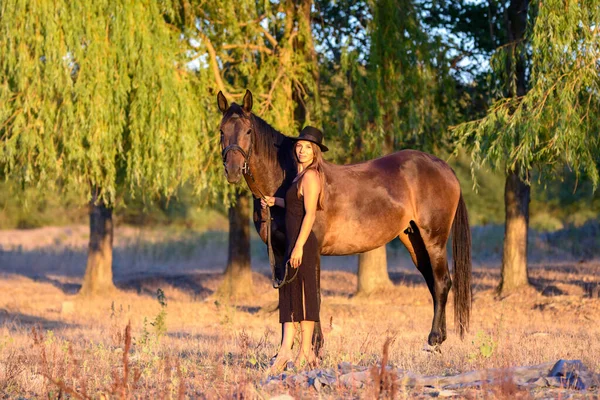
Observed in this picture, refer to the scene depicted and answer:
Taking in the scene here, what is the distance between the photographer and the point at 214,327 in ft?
40.3

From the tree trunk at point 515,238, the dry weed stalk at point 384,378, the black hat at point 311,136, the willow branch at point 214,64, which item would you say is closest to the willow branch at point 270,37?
the willow branch at point 214,64

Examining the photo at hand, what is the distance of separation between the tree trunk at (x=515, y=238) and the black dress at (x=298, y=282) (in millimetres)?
9311

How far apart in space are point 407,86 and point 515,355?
7.76 meters

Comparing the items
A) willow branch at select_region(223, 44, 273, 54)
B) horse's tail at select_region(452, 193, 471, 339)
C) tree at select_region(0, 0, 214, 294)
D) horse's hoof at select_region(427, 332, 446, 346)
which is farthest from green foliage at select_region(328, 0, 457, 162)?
horse's hoof at select_region(427, 332, 446, 346)

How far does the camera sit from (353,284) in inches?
734

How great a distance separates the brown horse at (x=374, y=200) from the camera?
6969 mm

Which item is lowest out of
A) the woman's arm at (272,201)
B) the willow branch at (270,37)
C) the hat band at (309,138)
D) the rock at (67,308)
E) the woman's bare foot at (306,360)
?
the rock at (67,308)

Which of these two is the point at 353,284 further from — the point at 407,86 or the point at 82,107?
the point at 82,107

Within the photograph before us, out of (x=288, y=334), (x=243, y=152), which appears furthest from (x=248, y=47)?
(x=288, y=334)

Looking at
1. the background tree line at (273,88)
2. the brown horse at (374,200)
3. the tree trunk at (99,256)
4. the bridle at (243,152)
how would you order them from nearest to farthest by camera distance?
1. the bridle at (243,152)
2. the brown horse at (374,200)
3. the background tree line at (273,88)
4. the tree trunk at (99,256)

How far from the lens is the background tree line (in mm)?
11648

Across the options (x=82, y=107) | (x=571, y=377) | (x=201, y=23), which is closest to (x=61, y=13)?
(x=82, y=107)

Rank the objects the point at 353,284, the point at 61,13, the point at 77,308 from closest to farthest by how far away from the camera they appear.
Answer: the point at 61,13
the point at 77,308
the point at 353,284

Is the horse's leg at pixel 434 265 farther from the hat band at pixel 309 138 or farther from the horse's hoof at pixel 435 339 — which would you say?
the hat band at pixel 309 138
